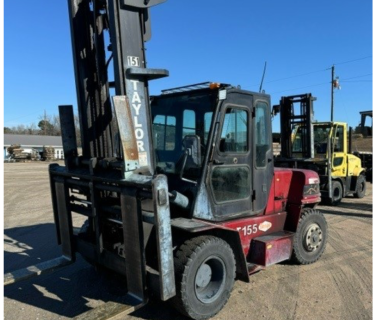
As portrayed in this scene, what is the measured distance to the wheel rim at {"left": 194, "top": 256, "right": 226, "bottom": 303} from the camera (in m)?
3.66

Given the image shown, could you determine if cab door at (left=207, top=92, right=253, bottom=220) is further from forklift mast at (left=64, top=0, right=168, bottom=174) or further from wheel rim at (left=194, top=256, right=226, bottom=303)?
forklift mast at (left=64, top=0, right=168, bottom=174)

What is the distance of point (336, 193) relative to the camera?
425 inches

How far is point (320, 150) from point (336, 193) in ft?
4.88

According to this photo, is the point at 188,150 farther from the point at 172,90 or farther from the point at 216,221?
the point at 172,90

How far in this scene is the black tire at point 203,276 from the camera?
3.43 meters

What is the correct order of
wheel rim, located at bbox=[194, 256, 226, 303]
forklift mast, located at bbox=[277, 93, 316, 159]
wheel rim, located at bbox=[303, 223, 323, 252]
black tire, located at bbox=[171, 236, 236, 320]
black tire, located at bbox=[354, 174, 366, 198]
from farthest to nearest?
black tire, located at bbox=[354, 174, 366, 198]
forklift mast, located at bbox=[277, 93, 316, 159]
wheel rim, located at bbox=[303, 223, 323, 252]
wheel rim, located at bbox=[194, 256, 226, 303]
black tire, located at bbox=[171, 236, 236, 320]

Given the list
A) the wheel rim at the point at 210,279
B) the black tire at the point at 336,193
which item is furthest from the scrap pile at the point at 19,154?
the wheel rim at the point at 210,279

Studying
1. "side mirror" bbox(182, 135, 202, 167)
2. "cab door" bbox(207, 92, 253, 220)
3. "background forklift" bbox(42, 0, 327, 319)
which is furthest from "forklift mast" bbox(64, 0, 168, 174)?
"cab door" bbox(207, 92, 253, 220)

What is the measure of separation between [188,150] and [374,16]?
11.0ft

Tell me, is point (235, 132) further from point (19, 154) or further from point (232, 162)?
point (19, 154)

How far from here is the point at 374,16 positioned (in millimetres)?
4582

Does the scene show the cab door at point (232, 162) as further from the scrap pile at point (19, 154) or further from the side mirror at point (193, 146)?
the scrap pile at point (19, 154)

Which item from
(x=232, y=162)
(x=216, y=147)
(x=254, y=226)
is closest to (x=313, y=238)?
(x=254, y=226)

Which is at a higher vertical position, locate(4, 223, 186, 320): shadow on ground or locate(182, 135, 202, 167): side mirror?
locate(182, 135, 202, 167): side mirror
